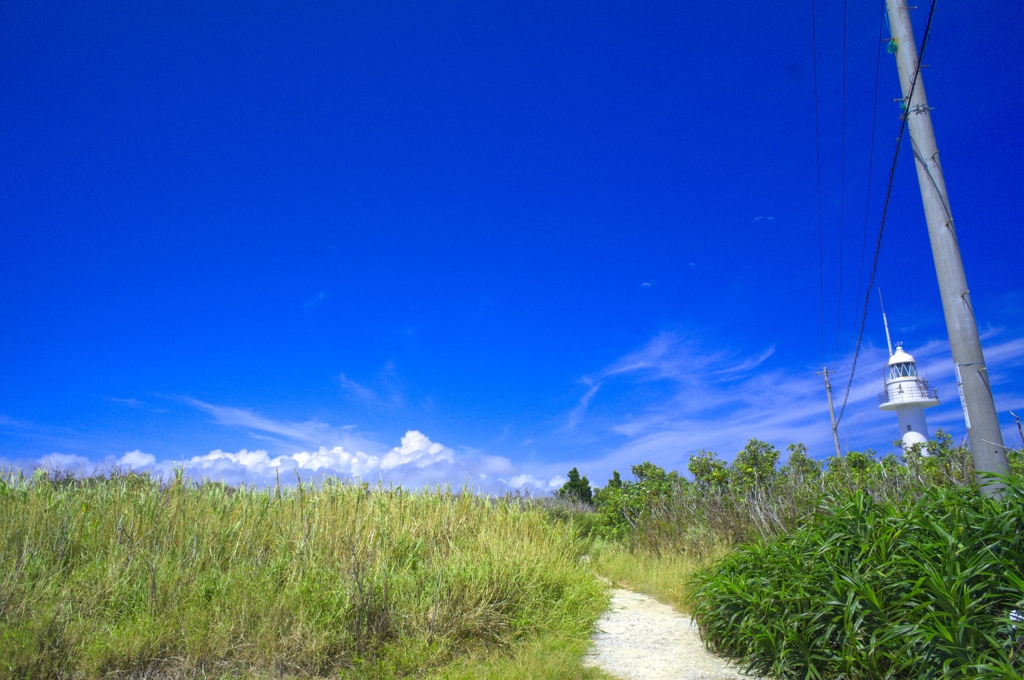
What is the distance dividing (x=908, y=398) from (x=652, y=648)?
33550mm

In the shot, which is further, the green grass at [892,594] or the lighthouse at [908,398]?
the lighthouse at [908,398]

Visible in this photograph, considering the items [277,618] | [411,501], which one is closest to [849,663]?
[277,618]

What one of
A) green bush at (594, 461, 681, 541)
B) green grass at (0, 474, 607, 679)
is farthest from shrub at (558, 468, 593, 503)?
green grass at (0, 474, 607, 679)

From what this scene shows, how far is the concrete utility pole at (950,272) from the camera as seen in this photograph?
4484 mm

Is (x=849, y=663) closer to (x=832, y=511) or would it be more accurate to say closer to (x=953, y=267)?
(x=832, y=511)

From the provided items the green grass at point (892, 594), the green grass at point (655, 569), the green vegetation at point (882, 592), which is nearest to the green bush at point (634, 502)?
the green grass at point (655, 569)

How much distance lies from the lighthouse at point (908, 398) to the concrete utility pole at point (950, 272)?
32.2 m

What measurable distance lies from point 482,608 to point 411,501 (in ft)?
9.75

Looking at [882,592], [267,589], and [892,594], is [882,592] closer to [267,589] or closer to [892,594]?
[892,594]

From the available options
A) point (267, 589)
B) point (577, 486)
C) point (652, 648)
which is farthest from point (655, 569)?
point (577, 486)

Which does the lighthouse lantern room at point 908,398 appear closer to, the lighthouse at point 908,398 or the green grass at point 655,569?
the lighthouse at point 908,398

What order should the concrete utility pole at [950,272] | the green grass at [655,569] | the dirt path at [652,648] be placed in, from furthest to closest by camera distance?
the green grass at [655,569] < the dirt path at [652,648] < the concrete utility pole at [950,272]

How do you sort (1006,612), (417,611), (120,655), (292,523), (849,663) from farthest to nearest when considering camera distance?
(292,523) < (417,611) < (120,655) < (849,663) < (1006,612)

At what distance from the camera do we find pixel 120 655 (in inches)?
187
